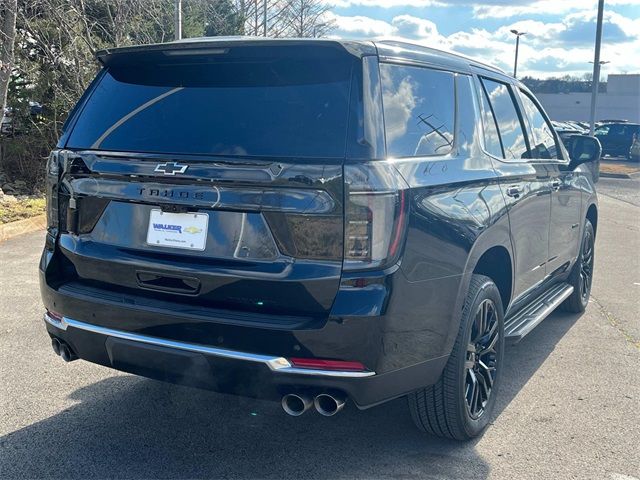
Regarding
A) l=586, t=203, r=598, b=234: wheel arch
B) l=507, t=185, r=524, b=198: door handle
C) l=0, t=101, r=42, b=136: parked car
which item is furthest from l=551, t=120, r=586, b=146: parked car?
l=0, t=101, r=42, b=136: parked car

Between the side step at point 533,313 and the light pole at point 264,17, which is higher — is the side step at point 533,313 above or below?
below

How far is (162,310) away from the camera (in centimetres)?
288

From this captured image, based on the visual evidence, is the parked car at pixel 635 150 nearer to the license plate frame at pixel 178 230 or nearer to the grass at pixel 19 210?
the grass at pixel 19 210

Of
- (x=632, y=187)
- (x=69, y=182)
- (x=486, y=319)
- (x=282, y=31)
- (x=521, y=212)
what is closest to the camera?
(x=69, y=182)

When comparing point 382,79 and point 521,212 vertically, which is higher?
point 382,79

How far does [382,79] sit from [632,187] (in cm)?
1847

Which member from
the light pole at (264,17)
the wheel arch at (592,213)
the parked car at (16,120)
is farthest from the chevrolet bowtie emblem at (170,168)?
the light pole at (264,17)

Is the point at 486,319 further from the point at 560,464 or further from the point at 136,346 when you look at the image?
the point at 136,346

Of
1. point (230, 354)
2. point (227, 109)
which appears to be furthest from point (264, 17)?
point (230, 354)

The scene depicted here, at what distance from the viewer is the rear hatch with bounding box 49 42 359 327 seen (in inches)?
106

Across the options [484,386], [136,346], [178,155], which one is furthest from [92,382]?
[484,386]

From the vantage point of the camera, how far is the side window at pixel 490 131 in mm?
3812

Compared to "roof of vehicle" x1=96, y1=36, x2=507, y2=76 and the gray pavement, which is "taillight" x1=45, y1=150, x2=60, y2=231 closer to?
"roof of vehicle" x1=96, y1=36, x2=507, y2=76

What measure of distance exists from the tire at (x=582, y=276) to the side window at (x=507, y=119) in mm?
1721
